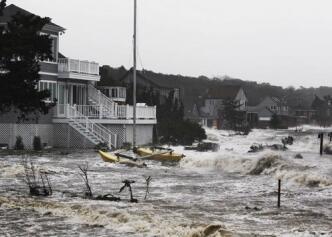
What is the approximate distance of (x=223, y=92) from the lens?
423 ft

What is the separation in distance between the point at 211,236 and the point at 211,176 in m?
16.0

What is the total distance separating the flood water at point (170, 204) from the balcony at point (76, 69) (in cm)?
1279

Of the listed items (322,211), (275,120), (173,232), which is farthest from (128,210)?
(275,120)

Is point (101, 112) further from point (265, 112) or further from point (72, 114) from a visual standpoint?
point (265, 112)

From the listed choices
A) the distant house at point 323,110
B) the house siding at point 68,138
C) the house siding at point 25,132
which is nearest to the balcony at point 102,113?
the house siding at point 68,138

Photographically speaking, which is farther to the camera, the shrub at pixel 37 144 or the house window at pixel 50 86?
the house window at pixel 50 86

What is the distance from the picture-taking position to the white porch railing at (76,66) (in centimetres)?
4384

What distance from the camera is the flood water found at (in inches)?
566

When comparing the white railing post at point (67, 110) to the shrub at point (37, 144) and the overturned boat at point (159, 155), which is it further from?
the overturned boat at point (159, 155)

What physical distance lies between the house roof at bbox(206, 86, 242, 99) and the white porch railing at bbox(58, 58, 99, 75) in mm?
79835

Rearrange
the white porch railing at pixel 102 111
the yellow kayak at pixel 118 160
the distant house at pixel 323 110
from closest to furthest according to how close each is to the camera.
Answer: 1. the yellow kayak at pixel 118 160
2. the white porch railing at pixel 102 111
3. the distant house at pixel 323 110

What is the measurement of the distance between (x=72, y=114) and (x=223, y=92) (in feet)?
290

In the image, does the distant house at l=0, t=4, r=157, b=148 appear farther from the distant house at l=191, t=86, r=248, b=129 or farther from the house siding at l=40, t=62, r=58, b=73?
the distant house at l=191, t=86, r=248, b=129

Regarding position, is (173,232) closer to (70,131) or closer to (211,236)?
(211,236)
